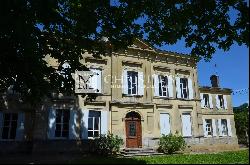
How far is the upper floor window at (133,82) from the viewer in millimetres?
22719

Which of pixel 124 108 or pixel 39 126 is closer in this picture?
pixel 39 126

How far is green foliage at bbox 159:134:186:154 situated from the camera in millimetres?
21641

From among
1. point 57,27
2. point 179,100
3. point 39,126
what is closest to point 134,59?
point 179,100

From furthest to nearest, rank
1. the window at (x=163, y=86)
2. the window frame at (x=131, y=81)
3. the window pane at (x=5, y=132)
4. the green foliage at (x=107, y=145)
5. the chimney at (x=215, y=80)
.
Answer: the chimney at (x=215, y=80), the window at (x=163, y=86), the window frame at (x=131, y=81), the green foliage at (x=107, y=145), the window pane at (x=5, y=132)

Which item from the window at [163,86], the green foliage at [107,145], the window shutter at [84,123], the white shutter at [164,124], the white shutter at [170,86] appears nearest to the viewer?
the green foliage at [107,145]

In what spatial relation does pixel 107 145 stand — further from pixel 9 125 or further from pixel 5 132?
pixel 5 132

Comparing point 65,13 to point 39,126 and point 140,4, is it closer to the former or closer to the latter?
point 140,4

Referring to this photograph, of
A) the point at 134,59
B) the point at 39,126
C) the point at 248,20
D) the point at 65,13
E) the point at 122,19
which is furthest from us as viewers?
the point at 134,59

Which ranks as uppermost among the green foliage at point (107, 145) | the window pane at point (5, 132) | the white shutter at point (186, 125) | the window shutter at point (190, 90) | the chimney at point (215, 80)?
the chimney at point (215, 80)

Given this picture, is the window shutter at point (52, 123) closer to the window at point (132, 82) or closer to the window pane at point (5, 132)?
the window pane at point (5, 132)

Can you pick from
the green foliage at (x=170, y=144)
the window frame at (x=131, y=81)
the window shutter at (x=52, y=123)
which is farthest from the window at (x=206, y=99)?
the window shutter at (x=52, y=123)

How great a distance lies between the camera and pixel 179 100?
2475cm

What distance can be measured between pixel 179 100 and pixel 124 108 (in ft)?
17.5

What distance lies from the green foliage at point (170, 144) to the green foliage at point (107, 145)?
11.5ft
